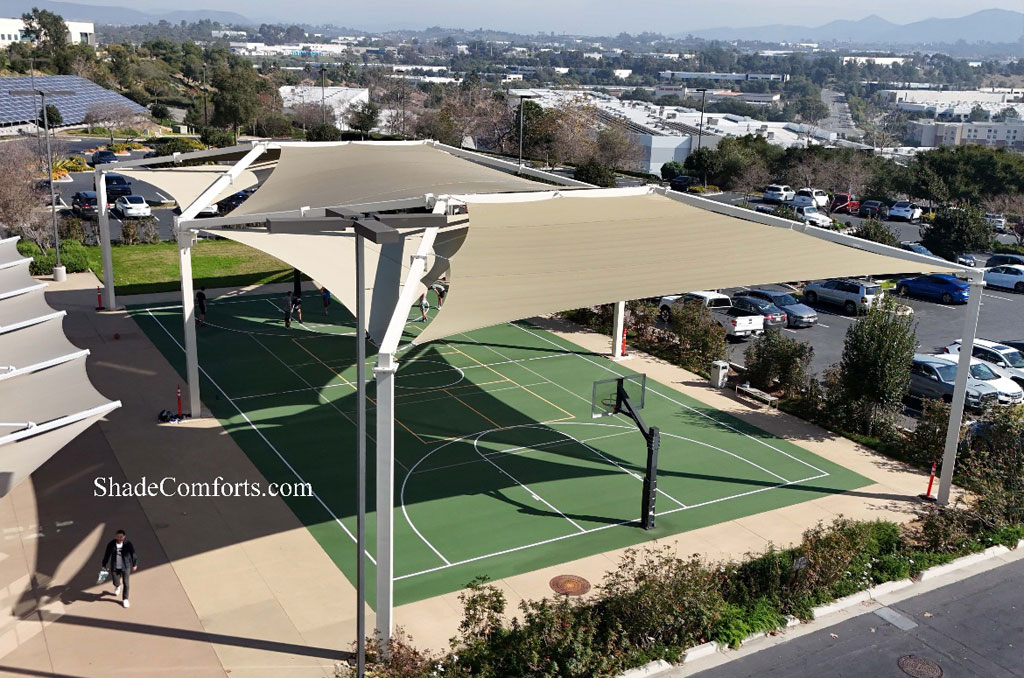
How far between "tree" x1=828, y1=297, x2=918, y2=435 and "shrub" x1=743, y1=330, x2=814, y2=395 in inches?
73.5

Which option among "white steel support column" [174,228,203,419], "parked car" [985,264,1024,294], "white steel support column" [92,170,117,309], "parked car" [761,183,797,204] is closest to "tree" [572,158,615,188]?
"parked car" [761,183,797,204]

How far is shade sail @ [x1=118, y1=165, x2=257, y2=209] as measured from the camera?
33.3 meters

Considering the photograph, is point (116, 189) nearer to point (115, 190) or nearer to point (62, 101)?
point (115, 190)

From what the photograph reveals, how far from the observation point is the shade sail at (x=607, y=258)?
17.0 meters

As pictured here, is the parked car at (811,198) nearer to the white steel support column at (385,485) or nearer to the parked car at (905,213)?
the parked car at (905,213)

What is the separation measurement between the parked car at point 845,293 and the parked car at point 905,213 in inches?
1189


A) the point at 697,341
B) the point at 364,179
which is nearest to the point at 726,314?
the point at 697,341

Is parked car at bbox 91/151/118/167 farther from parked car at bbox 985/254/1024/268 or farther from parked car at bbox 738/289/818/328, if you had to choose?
parked car at bbox 985/254/1024/268

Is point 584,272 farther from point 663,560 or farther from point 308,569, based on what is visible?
point 308,569

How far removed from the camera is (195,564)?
17125mm

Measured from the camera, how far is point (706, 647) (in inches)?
592

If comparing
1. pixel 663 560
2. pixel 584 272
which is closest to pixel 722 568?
pixel 663 560

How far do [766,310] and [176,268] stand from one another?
2602 centimetres

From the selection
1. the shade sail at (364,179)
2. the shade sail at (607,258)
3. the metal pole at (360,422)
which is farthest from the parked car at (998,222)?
the metal pole at (360,422)
